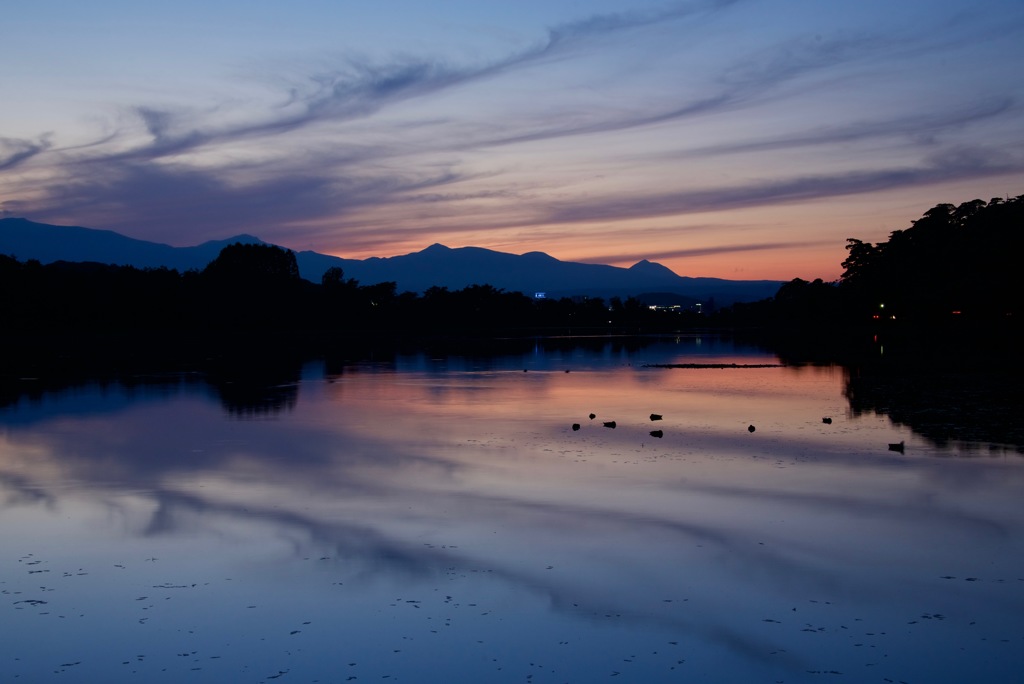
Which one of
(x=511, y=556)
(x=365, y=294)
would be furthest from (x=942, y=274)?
(x=365, y=294)

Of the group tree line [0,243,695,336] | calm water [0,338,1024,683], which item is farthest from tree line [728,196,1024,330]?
calm water [0,338,1024,683]

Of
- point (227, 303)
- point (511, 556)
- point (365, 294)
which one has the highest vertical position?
point (365, 294)

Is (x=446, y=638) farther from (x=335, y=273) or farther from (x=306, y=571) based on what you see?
(x=335, y=273)

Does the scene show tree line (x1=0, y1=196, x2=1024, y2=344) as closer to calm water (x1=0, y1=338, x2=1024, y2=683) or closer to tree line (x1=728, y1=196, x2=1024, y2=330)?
tree line (x1=728, y1=196, x2=1024, y2=330)

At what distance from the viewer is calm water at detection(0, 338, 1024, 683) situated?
7.81 meters

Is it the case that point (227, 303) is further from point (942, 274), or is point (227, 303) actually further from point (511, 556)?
point (511, 556)

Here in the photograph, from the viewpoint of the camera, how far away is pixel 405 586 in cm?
959

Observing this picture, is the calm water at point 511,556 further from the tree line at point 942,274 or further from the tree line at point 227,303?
the tree line at point 227,303

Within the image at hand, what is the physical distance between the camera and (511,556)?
422 inches

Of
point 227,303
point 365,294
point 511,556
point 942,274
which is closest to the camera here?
point 511,556

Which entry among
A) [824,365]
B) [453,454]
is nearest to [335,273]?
[824,365]

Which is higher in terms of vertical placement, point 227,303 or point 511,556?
point 227,303

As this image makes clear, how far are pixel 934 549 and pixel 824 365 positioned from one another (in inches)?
1474

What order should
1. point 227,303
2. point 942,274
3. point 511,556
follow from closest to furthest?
point 511,556
point 942,274
point 227,303
